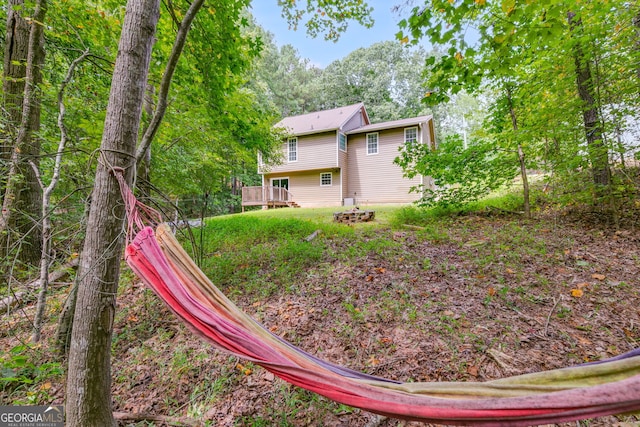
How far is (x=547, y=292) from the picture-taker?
2285 mm

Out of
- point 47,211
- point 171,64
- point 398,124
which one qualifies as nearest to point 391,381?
point 171,64

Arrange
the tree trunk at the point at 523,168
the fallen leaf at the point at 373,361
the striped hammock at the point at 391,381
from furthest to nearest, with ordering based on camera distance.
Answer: the tree trunk at the point at 523,168 < the fallen leaf at the point at 373,361 < the striped hammock at the point at 391,381

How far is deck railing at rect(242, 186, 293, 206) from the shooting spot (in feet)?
38.7

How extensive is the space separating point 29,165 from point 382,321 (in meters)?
4.04

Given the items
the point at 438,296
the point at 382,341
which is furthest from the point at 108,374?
the point at 438,296

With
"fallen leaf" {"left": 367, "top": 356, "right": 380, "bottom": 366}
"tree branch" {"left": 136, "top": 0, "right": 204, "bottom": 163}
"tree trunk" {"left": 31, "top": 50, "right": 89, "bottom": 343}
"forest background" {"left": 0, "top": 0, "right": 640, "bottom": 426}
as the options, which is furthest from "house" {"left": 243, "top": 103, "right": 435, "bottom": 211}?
"tree branch" {"left": 136, "top": 0, "right": 204, "bottom": 163}

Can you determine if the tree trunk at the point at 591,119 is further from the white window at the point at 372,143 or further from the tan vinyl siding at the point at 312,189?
the tan vinyl siding at the point at 312,189

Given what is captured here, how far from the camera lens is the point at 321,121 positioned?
1289cm

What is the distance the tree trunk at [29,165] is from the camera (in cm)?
225

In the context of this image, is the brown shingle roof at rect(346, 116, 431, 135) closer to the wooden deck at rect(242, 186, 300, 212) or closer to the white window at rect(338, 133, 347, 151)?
the white window at rect(338, 133, 347, 151)

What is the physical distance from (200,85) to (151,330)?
287cm

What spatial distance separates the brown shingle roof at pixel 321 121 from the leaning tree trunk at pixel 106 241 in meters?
10.6

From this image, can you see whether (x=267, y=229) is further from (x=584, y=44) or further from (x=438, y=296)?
(x=584, y=44)

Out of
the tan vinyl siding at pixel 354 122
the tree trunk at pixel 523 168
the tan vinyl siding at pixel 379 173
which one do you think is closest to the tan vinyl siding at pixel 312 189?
the tan vinyl siding at pixel 379 173
